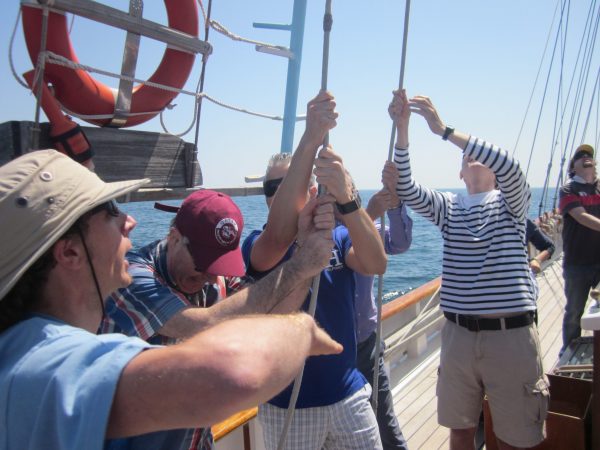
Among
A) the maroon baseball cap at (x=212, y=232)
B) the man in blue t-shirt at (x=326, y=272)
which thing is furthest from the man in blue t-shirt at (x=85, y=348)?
the man in blue t-shirt at (x=326, y=272)

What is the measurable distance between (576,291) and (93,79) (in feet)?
10.9

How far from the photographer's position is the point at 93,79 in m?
2.02

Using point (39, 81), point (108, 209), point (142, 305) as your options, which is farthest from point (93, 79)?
point (108, 209)

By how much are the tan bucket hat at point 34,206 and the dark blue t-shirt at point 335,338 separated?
947 mm

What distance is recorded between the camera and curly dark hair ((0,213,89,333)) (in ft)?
2.41

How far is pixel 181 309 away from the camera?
4.09 ft

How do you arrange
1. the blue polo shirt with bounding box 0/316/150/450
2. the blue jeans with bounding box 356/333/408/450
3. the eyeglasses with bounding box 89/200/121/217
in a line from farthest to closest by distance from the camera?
the blue jeans with bounding box 356/333/408/450, the eyeglasses with bounding box 89/200/121/217, the blue polo shirt with bounding box 0/316/150/450

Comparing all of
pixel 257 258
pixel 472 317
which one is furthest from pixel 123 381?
pixel 472 317

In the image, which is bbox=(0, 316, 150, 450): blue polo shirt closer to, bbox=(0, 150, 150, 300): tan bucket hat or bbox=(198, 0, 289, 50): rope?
bbox=(0, 150, 150, 300): tan bucket hat

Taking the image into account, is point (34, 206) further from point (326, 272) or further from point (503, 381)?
point (503, 381)

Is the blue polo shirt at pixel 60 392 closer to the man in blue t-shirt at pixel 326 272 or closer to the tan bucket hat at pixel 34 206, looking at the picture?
the tan bucket hat at pixel 34 206

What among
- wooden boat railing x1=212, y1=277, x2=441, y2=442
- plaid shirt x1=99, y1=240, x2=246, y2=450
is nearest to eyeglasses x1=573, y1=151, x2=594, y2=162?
wooden boat railing x1=212, y1=277, x2=441, y2=442

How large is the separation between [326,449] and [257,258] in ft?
2.19

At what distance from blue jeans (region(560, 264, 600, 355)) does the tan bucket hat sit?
141 inches
